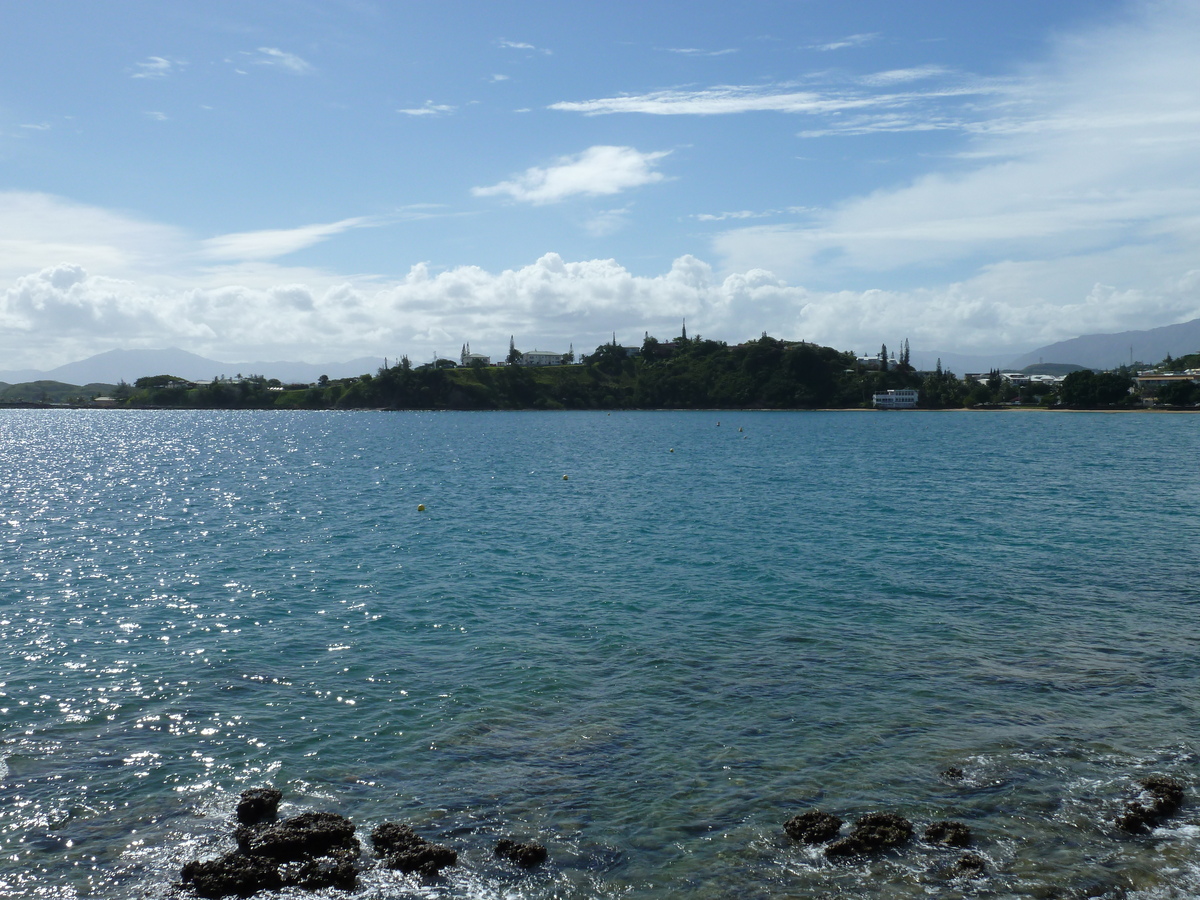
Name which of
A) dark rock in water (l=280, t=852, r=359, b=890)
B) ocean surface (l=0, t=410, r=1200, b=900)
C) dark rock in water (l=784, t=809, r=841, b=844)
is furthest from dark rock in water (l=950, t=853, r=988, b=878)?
dark rock in water (l=280, t=852, r=359, b=890)

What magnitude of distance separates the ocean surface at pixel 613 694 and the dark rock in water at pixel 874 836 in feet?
1.05

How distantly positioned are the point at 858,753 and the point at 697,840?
19.1ft

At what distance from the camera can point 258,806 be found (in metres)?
16.7

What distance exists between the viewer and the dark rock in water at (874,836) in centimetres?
1548

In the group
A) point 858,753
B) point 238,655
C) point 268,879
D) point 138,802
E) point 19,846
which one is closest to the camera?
point 268,879

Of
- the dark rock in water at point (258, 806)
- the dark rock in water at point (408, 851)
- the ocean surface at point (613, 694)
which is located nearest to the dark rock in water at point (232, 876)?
the ocean surface at point (613, 694)

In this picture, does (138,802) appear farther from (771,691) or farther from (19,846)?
(771,691)

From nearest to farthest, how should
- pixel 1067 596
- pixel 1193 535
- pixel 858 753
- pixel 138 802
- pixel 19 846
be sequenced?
pixel 19 846 < pixel 138 802 < pixel 858 753 < pixel 1067 596 < pixel 1193 535

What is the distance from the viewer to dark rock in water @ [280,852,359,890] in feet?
47.0

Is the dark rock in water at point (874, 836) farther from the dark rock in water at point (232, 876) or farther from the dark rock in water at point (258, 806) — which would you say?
the dark rock in water at point (258, 806)

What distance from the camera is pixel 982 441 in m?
144

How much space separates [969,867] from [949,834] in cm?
103

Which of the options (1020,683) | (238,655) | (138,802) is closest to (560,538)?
(238,655)

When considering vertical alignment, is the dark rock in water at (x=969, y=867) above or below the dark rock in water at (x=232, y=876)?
below
